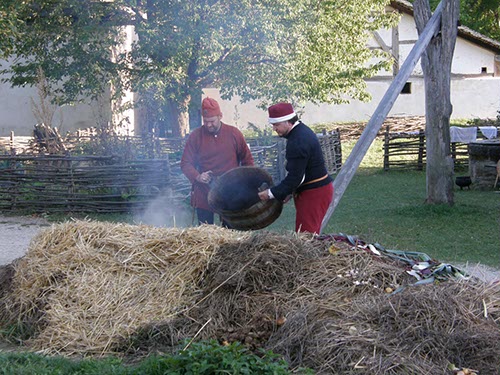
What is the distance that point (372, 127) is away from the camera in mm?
9750

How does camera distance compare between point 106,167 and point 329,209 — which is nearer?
point 329,209

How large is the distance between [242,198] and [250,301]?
2.21 m

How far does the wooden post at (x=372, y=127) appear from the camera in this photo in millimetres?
8820

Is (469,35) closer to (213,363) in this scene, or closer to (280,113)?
(280,113)

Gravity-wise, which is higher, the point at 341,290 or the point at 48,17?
the point at 48,17

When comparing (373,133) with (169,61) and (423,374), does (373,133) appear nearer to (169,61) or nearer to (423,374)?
(423,374)

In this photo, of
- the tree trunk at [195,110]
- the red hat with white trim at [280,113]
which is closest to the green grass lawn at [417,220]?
the red hat with white trim at [280,113]

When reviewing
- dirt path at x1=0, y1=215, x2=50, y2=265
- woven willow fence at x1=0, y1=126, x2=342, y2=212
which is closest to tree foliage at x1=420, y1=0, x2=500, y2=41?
woven willow fence at x1=0, y1=126, x2=342, y2=212

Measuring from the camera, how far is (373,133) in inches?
380

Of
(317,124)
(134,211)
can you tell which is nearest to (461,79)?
(317,124)

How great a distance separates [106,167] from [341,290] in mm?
9066

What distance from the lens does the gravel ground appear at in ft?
28.1

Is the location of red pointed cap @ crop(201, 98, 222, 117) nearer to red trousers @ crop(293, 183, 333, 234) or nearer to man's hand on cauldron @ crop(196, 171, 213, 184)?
man's hand on cauldron @ crop(196, 171, 213, 184)

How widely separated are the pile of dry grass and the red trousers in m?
1.19
